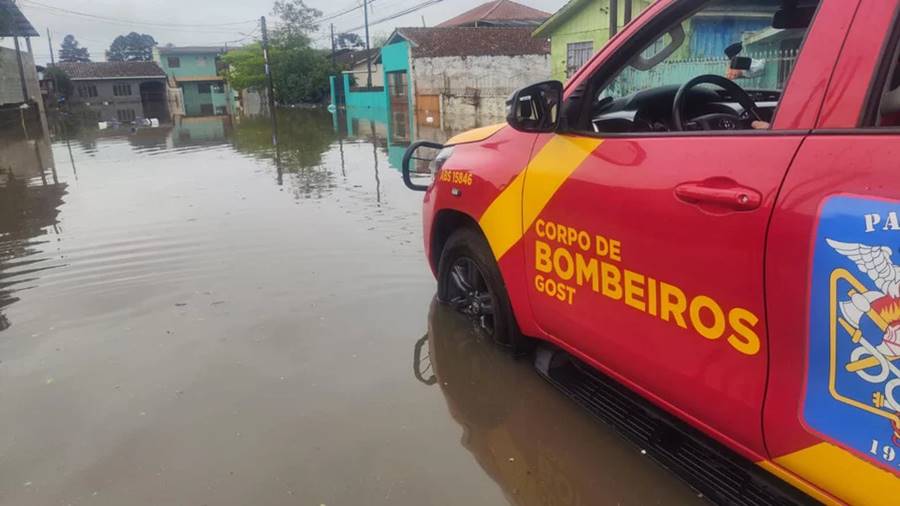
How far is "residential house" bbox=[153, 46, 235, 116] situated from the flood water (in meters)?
65.3

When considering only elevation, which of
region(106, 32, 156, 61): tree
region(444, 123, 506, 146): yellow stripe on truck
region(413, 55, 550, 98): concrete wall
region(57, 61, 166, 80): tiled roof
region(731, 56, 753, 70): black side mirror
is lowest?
region(444, 123, 506, 146): yellow stripe on truck

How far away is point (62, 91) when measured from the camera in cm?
6053

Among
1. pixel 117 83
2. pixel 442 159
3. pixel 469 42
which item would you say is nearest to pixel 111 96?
pixel 117 83

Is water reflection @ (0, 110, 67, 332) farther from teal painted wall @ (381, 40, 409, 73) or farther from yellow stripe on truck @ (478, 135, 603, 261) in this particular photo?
teal painted wall @ (381, 40, 409, 73)

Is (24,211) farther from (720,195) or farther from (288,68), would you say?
(288,68)

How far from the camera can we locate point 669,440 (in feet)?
8.23

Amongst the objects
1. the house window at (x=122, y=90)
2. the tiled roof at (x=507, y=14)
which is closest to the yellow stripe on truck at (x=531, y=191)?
the tiled roof at (x=507, y=14)

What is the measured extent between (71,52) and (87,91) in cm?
8133

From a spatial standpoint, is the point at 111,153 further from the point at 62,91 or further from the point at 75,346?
the point at 62,91

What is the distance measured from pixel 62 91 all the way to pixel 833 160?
234ft

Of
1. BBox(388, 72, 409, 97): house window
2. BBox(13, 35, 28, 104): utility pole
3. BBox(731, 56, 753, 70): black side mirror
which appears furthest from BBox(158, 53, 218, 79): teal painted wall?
BBox(731, 56, 753, 70): black side mirror

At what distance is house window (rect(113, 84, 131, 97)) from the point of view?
6575cm

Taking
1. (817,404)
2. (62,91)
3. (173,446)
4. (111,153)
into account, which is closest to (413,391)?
(173,446)

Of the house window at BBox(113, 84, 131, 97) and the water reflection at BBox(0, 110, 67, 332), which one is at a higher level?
the house window at BBox(113, 84, 131, 97)
